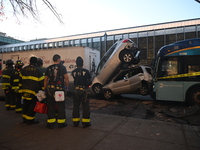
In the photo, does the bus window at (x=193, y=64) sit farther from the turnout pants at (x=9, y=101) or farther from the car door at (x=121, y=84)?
the turnout pants at (x=9, y=101)

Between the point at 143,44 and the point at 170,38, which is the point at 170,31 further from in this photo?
the point at 143,44

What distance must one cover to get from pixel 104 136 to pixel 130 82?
16.6ft

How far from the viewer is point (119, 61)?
841 centimetres

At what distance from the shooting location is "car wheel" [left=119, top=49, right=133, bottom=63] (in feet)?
27.0

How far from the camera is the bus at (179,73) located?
6477 millimetres

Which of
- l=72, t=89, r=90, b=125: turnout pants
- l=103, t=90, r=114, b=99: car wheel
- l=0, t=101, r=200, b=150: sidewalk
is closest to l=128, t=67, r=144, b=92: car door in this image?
l=103, t=90, r=114, b=99: car wheel

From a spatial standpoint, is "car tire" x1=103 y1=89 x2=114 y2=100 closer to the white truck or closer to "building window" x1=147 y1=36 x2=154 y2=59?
the white truck

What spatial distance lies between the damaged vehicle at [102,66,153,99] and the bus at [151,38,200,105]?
1119 millimetres

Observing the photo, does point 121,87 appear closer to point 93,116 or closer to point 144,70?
point 144,70

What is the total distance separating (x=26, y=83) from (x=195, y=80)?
250 inches

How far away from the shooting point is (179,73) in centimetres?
668

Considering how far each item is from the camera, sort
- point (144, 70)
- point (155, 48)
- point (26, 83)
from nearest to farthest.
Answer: point (26, 83), point (144, 70), point (155, 48)

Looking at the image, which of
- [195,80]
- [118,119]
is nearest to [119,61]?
[195,80]

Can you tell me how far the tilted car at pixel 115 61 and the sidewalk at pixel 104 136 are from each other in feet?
14.4
